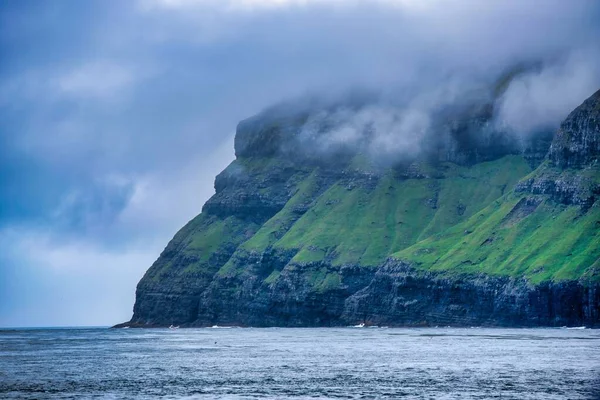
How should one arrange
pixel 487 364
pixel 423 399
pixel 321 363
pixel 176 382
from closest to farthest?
pixel 423 399 < pixel 176 382 < pixel 487 364 < pixel 321 363

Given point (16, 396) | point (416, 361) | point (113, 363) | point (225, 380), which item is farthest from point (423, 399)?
point (113, 363)

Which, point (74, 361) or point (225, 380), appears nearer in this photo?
point (225, 380)

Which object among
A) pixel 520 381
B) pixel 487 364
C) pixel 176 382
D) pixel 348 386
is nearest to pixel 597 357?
pixel 487 364

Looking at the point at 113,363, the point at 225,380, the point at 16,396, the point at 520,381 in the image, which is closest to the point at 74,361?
the point at 113,363

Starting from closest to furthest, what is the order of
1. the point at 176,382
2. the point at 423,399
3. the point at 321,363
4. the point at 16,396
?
1. the point at 423,399
2. the point at 16,396
3. the point at 176,382
4. the point at 321,363

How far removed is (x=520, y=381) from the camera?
410 feet

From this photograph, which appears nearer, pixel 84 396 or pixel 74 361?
pixel 84 396

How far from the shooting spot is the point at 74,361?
190 metres

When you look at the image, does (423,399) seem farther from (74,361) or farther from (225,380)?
(74,361)

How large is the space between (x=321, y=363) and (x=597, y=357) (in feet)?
154

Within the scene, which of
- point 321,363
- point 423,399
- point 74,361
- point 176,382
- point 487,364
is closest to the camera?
point 423,399

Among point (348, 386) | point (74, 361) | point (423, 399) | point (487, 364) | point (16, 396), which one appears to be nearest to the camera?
point (423, 399)

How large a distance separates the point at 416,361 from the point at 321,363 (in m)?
16.7

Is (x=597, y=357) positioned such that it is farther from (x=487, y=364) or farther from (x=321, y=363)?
(x=321, y=363)
